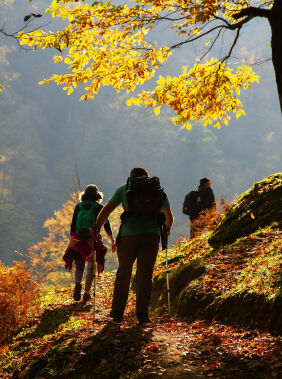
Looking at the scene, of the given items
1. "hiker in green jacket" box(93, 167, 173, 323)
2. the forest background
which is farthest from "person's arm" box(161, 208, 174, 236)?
the forest background

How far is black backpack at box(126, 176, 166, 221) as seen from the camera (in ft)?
15.5

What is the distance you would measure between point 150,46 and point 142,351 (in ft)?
17.7

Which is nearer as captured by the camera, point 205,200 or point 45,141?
point 205,200

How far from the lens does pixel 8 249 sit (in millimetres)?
86312

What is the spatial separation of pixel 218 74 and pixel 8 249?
85996mm

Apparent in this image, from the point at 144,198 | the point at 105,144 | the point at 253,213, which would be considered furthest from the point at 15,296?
the point at 105,144

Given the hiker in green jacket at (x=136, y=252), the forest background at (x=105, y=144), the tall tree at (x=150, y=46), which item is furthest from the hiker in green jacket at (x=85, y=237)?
the forest background at (x=105, y=144)

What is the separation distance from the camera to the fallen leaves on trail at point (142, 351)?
11.4 ft

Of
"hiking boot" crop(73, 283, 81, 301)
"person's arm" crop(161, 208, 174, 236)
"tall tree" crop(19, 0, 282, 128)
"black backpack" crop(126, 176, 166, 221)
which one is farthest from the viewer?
"hiking boot" crop(73, 283, 81, 301)

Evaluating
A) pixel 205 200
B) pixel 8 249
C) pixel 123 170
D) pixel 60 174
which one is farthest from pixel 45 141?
pixel 205 200

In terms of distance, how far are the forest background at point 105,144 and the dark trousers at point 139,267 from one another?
4015 inches

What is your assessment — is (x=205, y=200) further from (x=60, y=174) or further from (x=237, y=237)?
(x=60, y=174)

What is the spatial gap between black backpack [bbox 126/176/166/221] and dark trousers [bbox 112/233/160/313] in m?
0.27

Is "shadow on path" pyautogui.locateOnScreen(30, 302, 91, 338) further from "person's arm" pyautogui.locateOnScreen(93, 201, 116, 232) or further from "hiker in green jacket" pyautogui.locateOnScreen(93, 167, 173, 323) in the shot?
"person's arm" pyautogui.locateOnScreen(93, 201, 116, 232)
